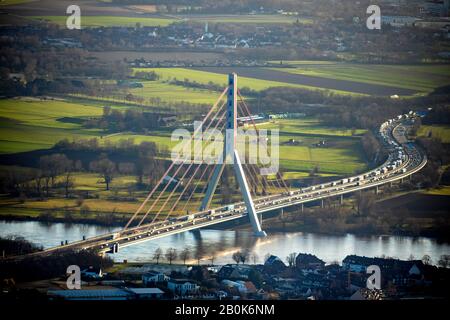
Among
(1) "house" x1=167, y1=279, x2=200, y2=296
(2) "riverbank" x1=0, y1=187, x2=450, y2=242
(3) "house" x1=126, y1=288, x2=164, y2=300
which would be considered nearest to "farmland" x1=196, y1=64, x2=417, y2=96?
(2) "riverbank" x1=0, y1=187, x2=450, y2=242

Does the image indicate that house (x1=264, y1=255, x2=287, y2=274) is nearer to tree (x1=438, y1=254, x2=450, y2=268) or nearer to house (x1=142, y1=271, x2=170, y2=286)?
house (x1=142, y1=271, x2=170, y2=286)

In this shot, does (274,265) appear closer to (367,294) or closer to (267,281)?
(267,281)

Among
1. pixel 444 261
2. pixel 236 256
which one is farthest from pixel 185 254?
pixel 444 261

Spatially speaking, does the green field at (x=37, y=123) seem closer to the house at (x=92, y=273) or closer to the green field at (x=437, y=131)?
the green field at (x=437, y=131)

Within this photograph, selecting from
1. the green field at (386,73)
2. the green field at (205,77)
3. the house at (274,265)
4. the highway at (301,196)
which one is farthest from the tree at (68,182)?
the green field at (386,73)

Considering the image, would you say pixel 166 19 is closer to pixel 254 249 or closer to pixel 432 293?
pixel 254 249

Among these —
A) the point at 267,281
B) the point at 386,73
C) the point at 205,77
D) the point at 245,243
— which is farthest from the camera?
the point at 386,73
